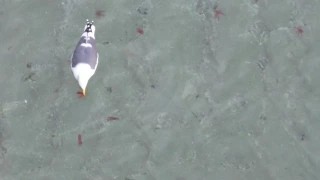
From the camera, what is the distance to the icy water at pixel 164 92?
5.81 m

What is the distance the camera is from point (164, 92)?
6148 millimetres

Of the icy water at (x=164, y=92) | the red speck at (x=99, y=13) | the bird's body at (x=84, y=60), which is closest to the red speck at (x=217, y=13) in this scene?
the icy water at (x=164, y=92)

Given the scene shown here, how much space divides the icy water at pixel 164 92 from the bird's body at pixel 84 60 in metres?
0.23

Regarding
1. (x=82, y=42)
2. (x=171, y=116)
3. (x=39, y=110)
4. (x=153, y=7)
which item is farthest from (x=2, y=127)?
(x=153, y=7)

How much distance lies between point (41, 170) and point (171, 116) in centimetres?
183

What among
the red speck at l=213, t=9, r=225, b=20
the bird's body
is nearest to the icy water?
the red speck at l=213, t=9, r=225, b=20

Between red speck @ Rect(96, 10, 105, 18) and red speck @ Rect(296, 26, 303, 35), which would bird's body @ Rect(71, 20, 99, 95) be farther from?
red speck @ Rect(296, 26, 303, 35)

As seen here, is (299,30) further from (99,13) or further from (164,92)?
(99,13)

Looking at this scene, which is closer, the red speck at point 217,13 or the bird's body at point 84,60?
the bird's body at point 84,60

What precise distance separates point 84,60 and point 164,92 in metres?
1.17

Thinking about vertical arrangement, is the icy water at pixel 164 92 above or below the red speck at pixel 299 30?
below

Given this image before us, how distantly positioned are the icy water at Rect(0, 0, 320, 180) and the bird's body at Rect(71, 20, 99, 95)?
231mm

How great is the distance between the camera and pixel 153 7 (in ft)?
21.5

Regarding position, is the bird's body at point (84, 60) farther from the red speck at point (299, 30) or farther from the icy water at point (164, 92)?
the red speck at point (299, 30)
